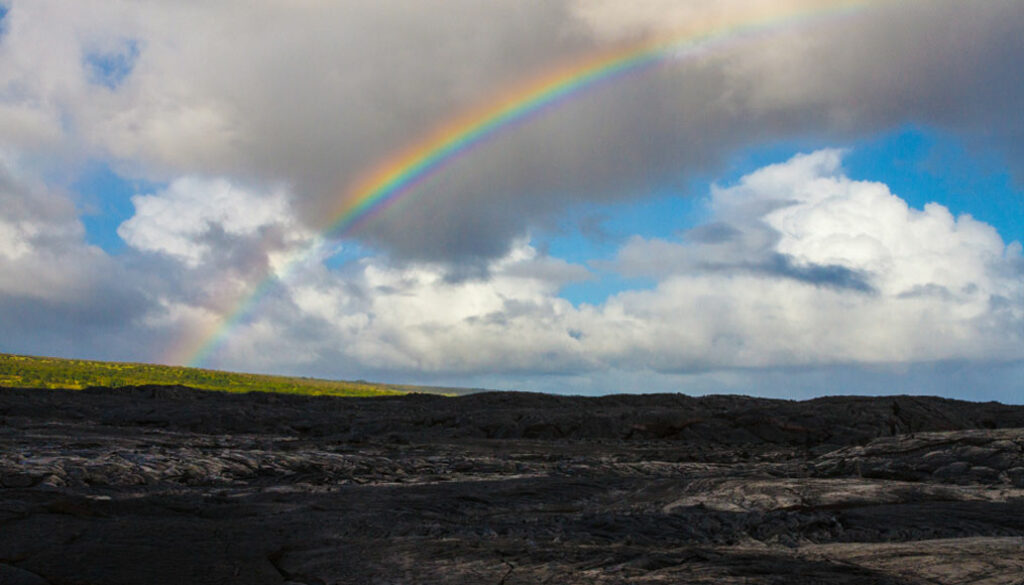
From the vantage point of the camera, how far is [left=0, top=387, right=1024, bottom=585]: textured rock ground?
8766mm

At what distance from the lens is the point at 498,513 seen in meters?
12.6

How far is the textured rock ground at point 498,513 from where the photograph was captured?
345 inches

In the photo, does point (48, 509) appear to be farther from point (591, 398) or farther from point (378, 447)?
point (591, 398)

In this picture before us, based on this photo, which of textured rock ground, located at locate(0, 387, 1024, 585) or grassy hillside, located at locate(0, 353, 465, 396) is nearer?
textured rock ground, located at locate(0, 387, 1024, 585)

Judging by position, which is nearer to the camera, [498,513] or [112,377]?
[498,513]

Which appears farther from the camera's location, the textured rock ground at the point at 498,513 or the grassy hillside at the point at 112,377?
the grassy hillside at the point at 112,377

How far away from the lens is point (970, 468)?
16109 mm

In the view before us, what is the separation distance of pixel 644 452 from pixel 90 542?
1863 centimetres

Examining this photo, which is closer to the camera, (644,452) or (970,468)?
(970,468)

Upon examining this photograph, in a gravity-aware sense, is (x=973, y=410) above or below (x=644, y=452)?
above

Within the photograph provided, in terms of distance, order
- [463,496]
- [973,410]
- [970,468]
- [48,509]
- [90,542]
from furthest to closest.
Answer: [973,410]
[970,468]
[463,496]
[48,509]
[90,542]

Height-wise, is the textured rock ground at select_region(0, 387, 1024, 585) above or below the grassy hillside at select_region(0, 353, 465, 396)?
below

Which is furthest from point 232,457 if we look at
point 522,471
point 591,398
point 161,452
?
point 591,398

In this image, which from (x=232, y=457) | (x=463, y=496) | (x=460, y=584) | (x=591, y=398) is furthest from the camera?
(x=591, y=398)
